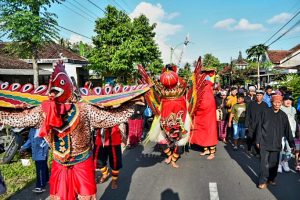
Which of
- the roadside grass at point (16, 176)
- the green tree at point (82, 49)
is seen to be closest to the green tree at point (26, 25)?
the roadside grass at point (16, 176)

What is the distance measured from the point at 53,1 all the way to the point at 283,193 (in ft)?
36.1

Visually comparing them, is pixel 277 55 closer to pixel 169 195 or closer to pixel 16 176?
pixel 169 195

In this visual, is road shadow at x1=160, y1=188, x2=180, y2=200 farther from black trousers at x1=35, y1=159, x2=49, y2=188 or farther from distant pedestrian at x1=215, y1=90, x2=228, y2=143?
distant pedestrian at x1=215, y1=90, x2=228, y2=143

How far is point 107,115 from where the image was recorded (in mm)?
3783

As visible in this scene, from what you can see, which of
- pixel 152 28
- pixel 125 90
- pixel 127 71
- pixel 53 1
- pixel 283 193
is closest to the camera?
pixel 125 90

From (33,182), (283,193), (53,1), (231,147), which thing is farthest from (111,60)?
(283,193)

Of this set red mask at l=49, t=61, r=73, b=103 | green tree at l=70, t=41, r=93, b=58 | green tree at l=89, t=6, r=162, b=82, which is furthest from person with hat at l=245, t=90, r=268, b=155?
green tree at l=70, t=41, r=93, b=58

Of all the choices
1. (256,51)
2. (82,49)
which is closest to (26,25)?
(82,49)

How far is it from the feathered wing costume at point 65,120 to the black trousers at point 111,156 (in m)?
2.15

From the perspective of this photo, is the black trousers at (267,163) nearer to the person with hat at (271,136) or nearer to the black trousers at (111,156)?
the person with hat at (271,136)

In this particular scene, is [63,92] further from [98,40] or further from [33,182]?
[98,40]

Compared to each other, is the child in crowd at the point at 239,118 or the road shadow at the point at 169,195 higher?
the child in crowd at the point at 239,118

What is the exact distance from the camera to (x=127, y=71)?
21.0m

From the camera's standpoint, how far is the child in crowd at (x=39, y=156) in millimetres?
5441
